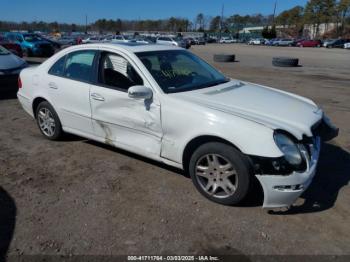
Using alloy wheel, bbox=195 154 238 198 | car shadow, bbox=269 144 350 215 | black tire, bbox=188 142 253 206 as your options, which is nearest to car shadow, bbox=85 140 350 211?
car shadow, bbox=269 144 350 215

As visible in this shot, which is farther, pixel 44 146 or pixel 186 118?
pixel 44 146

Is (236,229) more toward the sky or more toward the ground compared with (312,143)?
more toward the ground

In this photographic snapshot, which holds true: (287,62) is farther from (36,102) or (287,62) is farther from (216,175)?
(216,175)

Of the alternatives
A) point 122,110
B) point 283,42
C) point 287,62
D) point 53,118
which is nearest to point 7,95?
point 53,118

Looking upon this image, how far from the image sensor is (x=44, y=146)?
5.40 m

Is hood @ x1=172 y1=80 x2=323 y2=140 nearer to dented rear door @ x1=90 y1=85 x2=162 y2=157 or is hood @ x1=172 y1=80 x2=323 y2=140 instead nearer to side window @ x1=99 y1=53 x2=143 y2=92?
dented rear door @ x1=90 y1=85 x2=162 y2=157

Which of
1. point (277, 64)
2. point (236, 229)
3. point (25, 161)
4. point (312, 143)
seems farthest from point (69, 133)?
point (277, 64)

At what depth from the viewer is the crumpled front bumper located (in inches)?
130

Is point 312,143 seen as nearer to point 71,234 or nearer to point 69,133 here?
point 71,234

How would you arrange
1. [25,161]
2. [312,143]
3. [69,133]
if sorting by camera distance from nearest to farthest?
[312,143] < [25,161] < [69,133]

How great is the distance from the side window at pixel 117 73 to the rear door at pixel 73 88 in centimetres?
21

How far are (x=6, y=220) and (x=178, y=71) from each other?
2568 mm

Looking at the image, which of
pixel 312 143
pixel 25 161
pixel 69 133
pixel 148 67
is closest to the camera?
pixel 312 143

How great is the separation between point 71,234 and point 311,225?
87.8 inches
